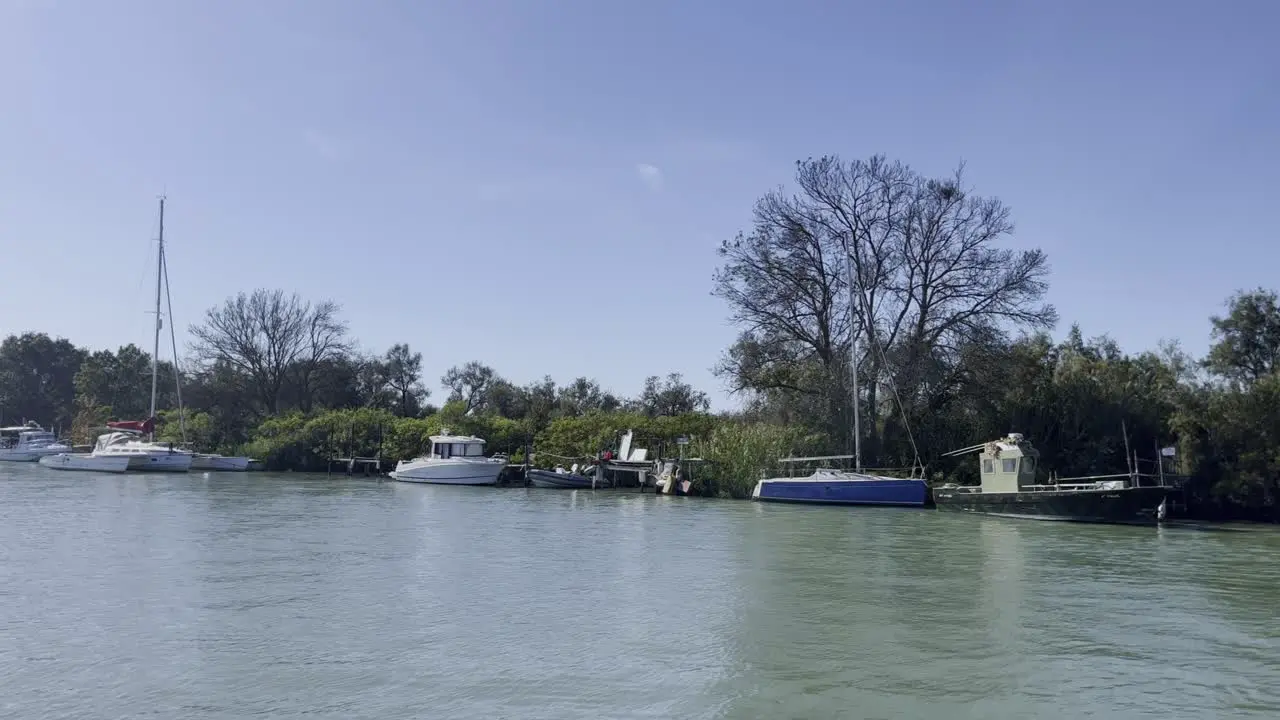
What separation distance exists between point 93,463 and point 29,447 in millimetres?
27754

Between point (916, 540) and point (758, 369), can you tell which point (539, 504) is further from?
point (916, 540)

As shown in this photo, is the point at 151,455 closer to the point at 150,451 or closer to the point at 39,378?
the point at 150,451

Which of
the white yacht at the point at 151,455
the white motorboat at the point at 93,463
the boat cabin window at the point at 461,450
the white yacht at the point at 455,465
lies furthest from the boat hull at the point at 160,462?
the boat cabin window at the point at 461,450

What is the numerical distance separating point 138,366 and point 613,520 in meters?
89.9

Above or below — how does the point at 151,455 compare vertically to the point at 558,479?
above

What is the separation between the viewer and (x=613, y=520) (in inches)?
1309

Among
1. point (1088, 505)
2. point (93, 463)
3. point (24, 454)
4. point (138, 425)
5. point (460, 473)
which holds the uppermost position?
point (138, 425)

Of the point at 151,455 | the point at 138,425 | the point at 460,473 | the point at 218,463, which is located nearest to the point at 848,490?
the point at 460,473

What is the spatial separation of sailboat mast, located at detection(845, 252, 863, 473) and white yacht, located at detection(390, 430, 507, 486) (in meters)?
21.5

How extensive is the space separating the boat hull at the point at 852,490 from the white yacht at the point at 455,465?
19900 millimetres

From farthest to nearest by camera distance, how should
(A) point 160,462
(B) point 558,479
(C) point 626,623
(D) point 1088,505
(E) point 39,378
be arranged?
(E) point 39,378 < (A) point 160,462 < (B) point 558,479 < (D) point 1088,505 < (C) point 626,623

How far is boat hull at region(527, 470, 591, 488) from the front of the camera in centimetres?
5491

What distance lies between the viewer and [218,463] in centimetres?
6700

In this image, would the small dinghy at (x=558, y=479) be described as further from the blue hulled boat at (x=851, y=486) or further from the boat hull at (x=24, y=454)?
the boat hull at (x=24, y=454)
